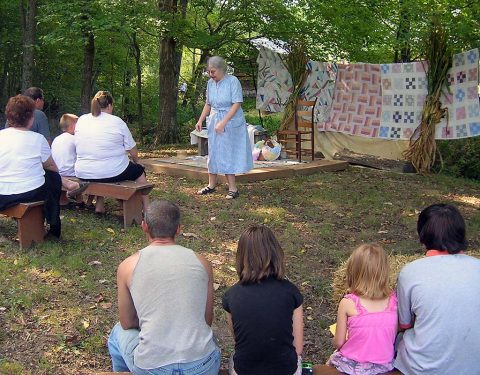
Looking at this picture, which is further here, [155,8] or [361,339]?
[155,8]

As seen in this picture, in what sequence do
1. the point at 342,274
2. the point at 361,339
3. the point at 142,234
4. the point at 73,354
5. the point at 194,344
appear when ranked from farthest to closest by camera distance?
the point at 142,234 → the point at 342,274 → the point at 73,354 → the point at 361,339 → the point at 194,344

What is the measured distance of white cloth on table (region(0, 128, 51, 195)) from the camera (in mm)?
4582

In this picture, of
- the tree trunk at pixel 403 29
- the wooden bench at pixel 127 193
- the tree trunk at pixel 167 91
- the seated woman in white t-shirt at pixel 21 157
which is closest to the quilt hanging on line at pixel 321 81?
the tree trunk at pixel 403 29

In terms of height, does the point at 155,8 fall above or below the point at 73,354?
above

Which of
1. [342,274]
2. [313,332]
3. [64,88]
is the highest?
[64,88]

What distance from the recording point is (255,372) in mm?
2365

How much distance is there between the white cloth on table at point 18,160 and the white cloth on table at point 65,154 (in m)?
1.14

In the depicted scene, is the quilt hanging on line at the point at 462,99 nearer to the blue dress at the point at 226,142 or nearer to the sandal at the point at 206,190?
the blue dress at the point at 226,142

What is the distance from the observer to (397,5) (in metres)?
10.4

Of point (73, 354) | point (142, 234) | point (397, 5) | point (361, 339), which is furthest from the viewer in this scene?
point (397, 5)

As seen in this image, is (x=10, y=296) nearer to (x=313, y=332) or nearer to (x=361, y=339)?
(x=313, y=332)

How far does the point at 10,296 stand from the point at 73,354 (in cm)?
90

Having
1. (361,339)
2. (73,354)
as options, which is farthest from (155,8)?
(361,339)

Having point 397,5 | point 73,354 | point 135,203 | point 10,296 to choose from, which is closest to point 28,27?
point 397,5
